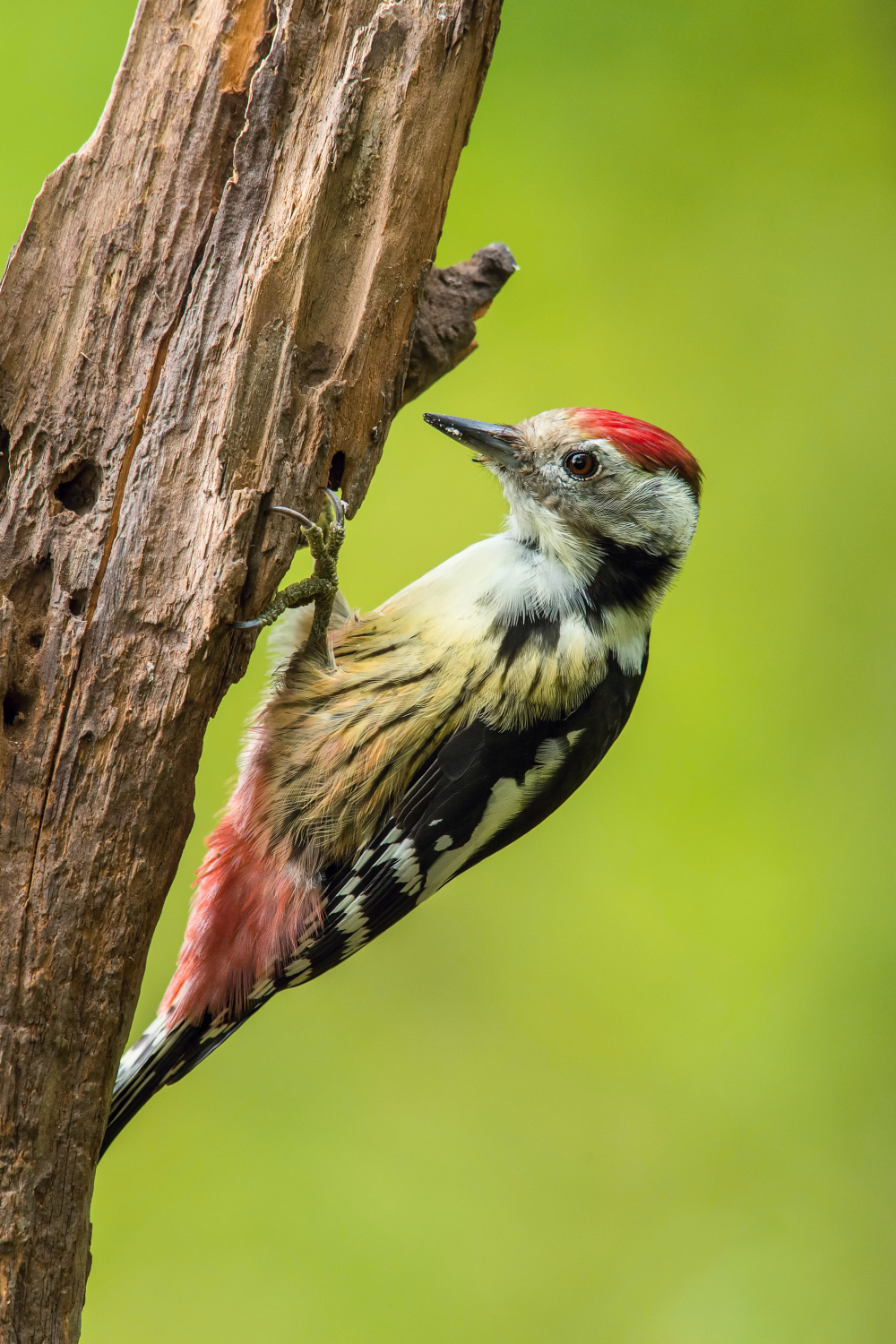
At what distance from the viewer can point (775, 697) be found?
2873mm

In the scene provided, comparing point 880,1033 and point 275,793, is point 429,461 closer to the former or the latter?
point 275,793

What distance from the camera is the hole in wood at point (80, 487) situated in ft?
4.42

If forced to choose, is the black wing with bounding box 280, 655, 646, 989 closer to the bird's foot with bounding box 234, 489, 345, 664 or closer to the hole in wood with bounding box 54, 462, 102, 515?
the bird's foot with bounding box 234, 489, 345, 664

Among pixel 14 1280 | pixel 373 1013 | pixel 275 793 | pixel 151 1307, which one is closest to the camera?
pixel 14 1280

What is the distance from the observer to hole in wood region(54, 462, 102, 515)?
135 centimetres

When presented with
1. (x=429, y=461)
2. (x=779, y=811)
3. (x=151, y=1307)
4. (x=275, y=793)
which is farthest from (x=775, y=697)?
(x=151, y=1307)

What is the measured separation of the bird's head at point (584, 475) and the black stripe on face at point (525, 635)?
124 mm

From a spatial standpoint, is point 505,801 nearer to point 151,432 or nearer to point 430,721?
point 430,721

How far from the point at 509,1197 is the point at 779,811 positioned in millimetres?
1174

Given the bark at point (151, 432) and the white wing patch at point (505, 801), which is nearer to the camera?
the bark at point (151, 432)

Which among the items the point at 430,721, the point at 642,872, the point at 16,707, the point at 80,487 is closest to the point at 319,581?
the point at 430,721

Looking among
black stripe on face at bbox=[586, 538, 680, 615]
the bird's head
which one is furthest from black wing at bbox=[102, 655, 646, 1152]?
the bird's head

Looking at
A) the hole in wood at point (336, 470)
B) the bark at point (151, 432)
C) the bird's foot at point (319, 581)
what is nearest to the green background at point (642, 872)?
the bird's foot at point (319, 581)

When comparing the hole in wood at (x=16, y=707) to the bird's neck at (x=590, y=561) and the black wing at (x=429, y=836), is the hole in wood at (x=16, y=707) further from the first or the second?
the bird's neck at (x=590, y=561)
